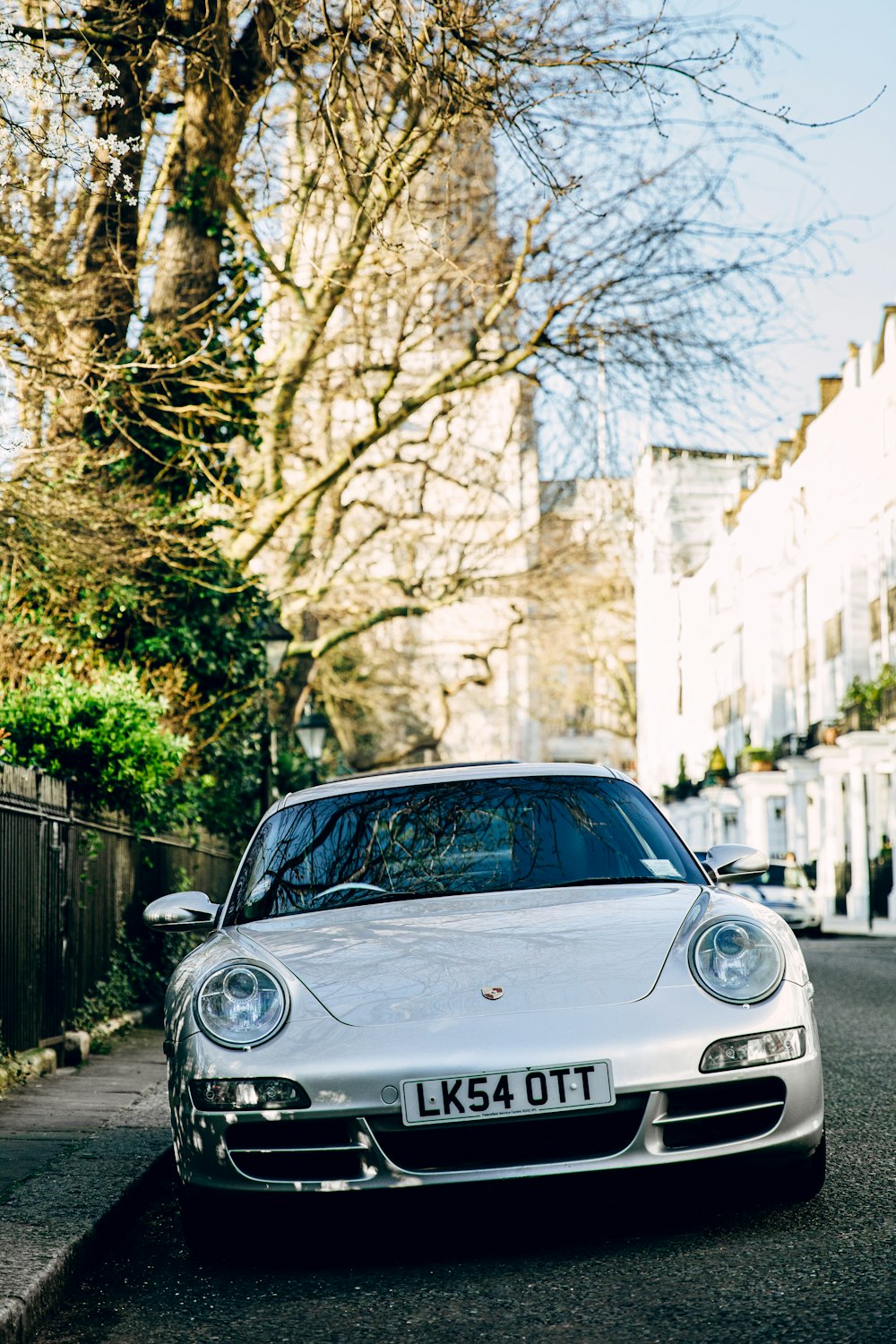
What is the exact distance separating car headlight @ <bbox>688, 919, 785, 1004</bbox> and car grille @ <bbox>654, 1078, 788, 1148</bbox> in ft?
0.84

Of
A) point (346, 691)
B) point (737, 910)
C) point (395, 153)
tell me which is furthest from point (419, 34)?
point (346, 691)

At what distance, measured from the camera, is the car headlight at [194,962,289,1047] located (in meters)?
4.70

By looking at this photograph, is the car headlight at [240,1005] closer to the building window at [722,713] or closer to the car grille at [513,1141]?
the car grille at [513,1141]

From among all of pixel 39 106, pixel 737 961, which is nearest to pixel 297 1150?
pixel 737 961

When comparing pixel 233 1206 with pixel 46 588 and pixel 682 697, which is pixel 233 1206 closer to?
pixel 46 588

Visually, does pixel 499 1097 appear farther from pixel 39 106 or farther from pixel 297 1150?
pixel 39 106

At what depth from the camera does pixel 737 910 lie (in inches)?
200

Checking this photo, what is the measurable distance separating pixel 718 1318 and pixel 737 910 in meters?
1.51

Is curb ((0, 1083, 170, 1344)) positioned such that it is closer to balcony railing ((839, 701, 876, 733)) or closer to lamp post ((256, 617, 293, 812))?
lamp post ((256, 617, 293, 812))

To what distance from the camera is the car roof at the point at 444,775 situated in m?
6.17

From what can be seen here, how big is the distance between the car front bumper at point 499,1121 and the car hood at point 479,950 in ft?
0.27

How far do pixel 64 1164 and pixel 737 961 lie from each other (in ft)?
8.96

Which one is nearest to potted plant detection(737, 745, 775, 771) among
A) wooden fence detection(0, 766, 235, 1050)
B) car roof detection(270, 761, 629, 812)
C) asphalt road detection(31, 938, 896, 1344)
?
wooden fence detection(0, 766, 235, 1050)

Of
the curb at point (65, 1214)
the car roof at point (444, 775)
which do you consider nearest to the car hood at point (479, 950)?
the car roof at point (444, 775)
